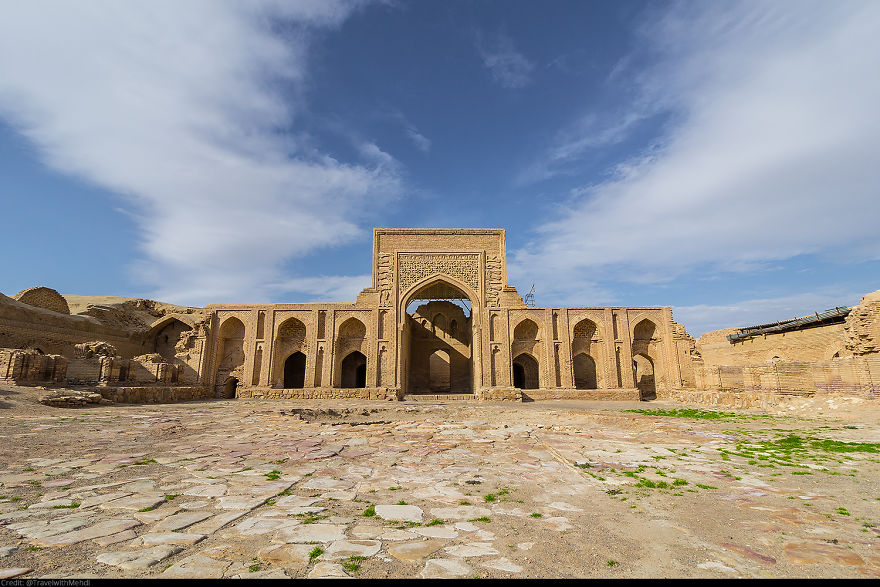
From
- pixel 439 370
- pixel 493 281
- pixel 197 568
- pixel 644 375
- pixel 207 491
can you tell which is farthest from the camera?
pixel 439 370

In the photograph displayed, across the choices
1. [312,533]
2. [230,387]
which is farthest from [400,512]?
[230,387]

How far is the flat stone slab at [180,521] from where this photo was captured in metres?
3.54

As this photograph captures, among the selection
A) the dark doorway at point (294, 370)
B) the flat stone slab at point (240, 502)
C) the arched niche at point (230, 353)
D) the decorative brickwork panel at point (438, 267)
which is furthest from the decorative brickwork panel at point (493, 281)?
the flat stone slab at point (240, 502)

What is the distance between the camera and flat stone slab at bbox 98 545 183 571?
2795mm

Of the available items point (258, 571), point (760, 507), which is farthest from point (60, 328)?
point (760, 507)

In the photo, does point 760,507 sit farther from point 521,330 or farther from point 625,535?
point 521,330

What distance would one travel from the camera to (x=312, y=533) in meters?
3.51

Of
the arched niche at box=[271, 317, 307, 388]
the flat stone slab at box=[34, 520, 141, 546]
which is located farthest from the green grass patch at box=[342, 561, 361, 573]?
the arched niche at box=[271, 317, 307, 388]

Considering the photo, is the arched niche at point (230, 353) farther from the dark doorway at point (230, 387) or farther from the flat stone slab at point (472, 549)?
the flat stone slab at point (472, 549)

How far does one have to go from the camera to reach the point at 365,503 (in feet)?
14.6

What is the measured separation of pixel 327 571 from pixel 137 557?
1.34 m

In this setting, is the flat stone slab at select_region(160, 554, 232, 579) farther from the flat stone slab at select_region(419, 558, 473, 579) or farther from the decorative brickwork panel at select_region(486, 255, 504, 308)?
the decorative brickwork panel at select_region(486, 255, 504, 308)

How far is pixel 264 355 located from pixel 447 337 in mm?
13020

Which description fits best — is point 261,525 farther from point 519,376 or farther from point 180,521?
point 519,376
